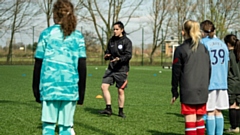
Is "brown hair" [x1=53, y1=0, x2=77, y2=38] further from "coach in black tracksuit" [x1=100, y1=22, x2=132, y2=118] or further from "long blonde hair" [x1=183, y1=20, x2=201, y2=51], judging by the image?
"coach in black tracksuit" [x1=100, y1=22, x2=132, y2=118]

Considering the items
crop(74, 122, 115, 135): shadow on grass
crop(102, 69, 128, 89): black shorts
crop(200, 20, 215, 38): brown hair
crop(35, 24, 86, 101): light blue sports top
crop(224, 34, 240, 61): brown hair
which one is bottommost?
crop(74, 122, 115, 135): shadow on grass

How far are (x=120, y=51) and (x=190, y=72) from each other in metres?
3.57

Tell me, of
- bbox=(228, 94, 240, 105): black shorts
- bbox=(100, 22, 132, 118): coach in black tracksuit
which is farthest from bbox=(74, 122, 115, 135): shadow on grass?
bbox=(228, 94, 240, 105): black shorts

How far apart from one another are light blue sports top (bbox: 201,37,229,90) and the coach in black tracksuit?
9.42ft

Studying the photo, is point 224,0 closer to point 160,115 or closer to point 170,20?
point 170,20

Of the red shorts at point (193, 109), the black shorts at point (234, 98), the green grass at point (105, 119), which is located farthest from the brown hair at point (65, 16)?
the black shorts at point (234, 98)

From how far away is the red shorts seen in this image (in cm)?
580

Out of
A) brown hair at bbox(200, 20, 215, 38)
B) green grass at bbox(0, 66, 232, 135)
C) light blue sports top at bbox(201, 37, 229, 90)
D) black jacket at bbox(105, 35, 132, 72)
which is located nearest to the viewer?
light blue sports top at bbox(201, 37, 229, 90)

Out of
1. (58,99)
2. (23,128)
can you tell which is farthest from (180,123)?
(58,99)

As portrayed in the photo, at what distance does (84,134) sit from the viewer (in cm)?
706

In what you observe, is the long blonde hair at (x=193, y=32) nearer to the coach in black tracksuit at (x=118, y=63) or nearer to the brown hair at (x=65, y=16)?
the brown hair at (x=65, y=16)

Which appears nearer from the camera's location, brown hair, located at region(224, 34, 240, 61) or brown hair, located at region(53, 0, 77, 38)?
brown hair, located at region(53, 0, 77, 38)

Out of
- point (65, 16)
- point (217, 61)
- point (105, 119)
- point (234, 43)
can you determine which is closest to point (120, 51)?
point (105, 119)

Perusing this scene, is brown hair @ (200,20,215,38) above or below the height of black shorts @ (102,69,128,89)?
above
